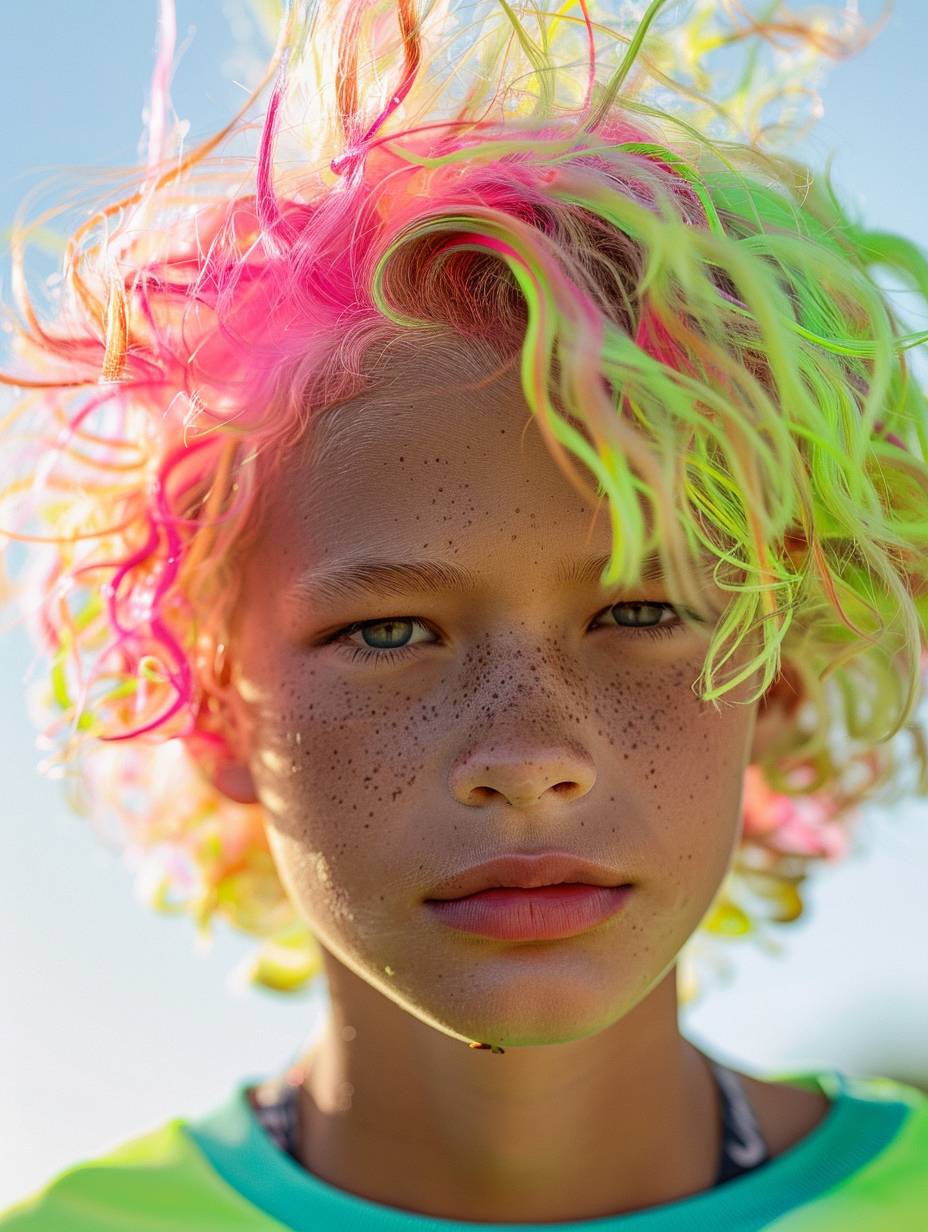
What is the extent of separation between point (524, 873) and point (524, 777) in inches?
4.2

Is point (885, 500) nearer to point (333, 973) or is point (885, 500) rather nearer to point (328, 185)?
point (328, 185)

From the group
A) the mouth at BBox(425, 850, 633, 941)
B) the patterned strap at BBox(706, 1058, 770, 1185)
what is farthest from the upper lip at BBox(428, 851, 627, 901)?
the patterned strap at BBox(706, 1058, 770, 1185)

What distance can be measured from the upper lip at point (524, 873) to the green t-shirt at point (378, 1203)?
1.83 feet

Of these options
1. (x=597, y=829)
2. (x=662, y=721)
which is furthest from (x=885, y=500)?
(x=597, y=829)

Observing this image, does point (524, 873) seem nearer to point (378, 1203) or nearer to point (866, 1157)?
point (378, 1203)

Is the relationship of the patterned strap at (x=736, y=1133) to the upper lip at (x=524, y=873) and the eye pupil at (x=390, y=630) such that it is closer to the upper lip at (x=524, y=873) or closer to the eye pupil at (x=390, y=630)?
the upper lip at (x=524, y=873)

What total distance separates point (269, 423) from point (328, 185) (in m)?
0.27

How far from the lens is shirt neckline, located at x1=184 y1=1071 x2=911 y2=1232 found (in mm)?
1712

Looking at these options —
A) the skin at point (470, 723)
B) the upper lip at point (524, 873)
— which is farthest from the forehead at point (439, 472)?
the upper lip at point (524, 873)

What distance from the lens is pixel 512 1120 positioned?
1.71 m

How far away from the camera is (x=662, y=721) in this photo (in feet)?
4.82

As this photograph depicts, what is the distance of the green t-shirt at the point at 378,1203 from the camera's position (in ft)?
5.60

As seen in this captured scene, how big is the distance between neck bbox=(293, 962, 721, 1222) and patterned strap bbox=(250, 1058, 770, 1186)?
0.02 meters

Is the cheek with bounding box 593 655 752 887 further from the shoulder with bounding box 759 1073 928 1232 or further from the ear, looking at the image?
the shoulder with bounding box 759 1073 928 1232
